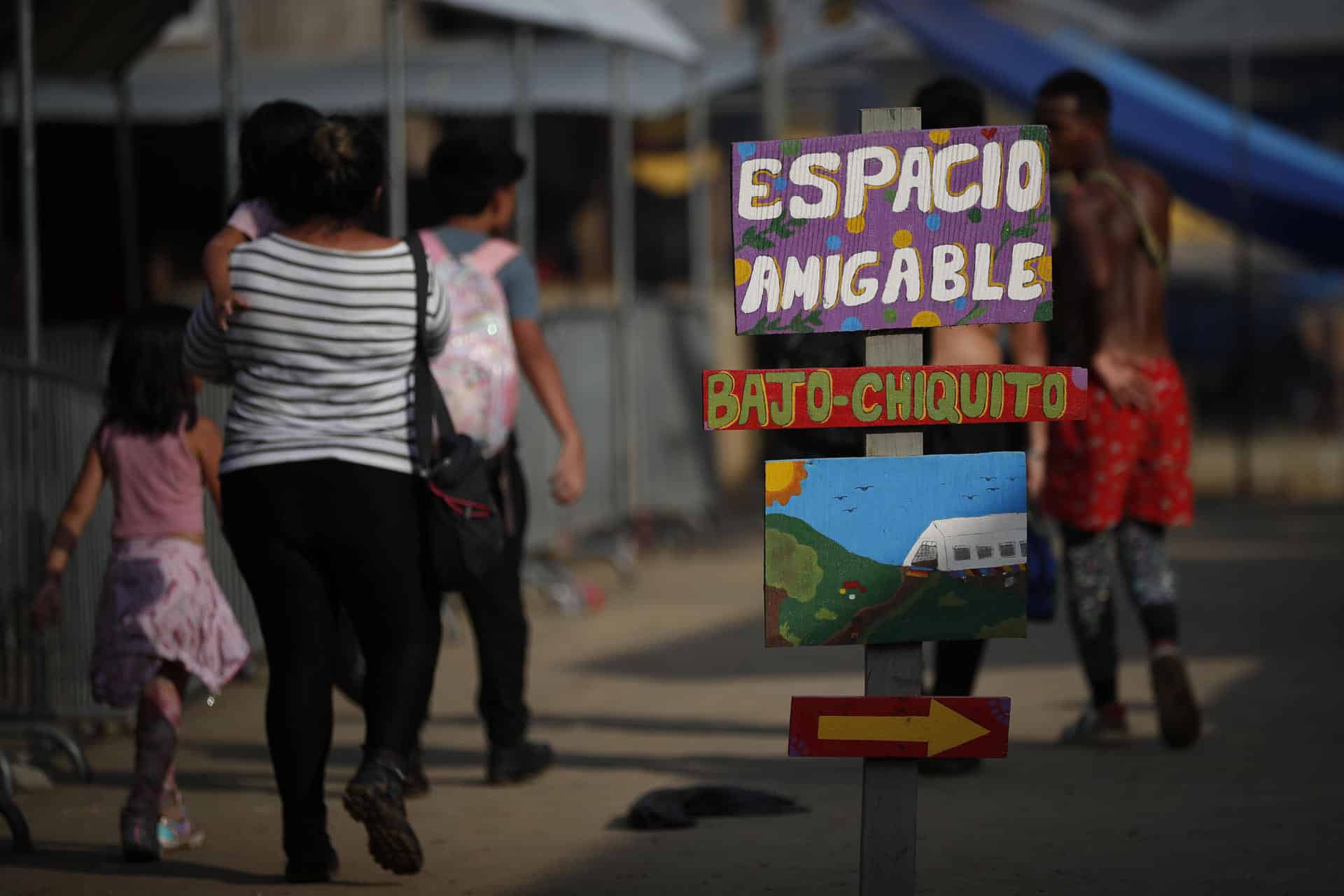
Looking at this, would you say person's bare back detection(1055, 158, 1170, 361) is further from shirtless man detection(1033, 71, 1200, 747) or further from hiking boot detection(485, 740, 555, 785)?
hiking boot detection(485, 740, 555, 785)

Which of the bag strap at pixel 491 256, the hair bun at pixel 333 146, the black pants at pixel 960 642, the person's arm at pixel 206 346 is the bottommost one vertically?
the black pants at pixel 960 642

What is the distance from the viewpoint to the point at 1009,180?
4250 mm

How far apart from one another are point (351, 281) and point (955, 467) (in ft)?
4.95

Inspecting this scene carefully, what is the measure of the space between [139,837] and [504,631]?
136cm

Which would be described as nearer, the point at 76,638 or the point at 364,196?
the point at 364,196

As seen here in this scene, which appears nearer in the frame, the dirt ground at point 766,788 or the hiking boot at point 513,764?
the dirt ground at point 766,788

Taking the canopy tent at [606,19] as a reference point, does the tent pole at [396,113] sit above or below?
below

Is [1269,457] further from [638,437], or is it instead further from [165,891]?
[165,891]

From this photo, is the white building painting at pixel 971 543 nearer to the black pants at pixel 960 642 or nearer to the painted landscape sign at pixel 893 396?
the painted landscape sign at pixel 893 396

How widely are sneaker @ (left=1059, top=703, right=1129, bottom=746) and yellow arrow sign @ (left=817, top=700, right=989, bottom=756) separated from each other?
8.68 feet

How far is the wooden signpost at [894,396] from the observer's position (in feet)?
13.8

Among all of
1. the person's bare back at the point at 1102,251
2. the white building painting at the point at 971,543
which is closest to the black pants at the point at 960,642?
the person's bare back at the point at 1102,251

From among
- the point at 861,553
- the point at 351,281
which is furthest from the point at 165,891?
the point at 861,553

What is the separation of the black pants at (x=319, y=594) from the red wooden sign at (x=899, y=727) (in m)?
1.14
